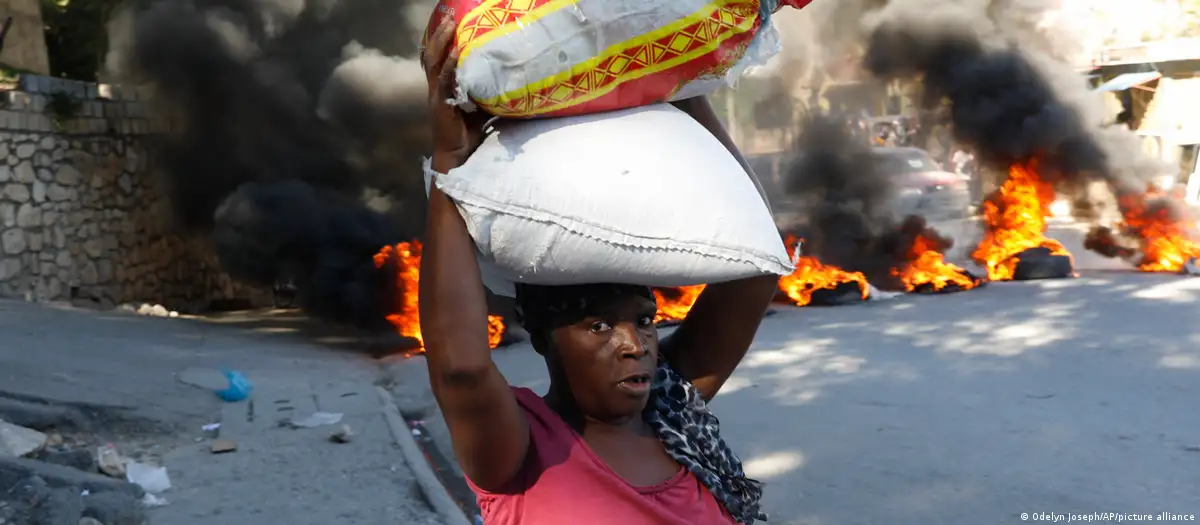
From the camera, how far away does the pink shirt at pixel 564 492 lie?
1.57 metres

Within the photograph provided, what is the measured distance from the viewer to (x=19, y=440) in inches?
187

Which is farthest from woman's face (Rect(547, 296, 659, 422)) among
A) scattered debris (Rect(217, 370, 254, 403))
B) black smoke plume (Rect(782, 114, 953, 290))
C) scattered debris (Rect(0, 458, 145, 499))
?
black smoke plume (Rect(782, 114, 953, 290))

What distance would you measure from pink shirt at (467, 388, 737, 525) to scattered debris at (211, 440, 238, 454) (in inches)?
168

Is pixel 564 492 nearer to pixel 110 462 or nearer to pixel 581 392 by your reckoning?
pixel 581 392

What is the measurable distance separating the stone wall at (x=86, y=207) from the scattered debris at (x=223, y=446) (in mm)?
5183

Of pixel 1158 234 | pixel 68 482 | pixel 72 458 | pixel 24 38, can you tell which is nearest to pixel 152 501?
pixel 68 482

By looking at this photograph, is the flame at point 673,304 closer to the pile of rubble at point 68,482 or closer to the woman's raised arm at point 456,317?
the pile of rubble at point 68,482

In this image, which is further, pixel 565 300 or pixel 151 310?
pixel 151 310

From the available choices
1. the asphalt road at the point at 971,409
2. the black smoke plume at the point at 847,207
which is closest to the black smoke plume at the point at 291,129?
the asphalt road at the point at 971,409

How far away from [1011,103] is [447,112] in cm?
1247

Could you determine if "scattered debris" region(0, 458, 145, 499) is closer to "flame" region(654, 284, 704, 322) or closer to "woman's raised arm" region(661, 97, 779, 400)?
"woman's raised arm" region(661, 97, 779, 400)

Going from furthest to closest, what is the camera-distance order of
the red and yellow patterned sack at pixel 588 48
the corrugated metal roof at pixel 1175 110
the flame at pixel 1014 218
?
the corrugated metal roof at pixel 1175 110, the flame at pixel 1014 218, the red and yellow patterned sack at pixel 588 48

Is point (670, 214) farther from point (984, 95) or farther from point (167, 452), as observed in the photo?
point (984, 95)

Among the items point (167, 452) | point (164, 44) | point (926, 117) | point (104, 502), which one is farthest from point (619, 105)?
point (926, 117)
